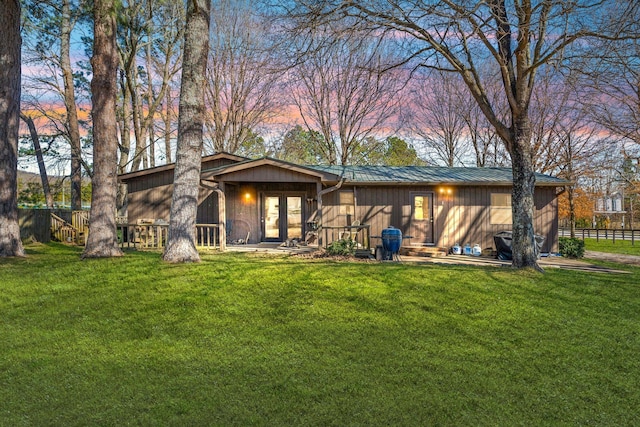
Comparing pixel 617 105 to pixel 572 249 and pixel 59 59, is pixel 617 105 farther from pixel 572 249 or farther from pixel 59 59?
pixel 59 59

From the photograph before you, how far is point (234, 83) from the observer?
71.8ft

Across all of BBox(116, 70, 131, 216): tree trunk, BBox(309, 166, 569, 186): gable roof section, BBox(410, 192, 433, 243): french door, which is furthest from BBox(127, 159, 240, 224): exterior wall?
BBox(410, 192, 433, 243): french door

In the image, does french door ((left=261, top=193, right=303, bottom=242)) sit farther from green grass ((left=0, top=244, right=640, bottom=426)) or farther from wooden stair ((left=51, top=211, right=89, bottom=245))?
green grass ((left=0, top=244, right=640, bottom=426))

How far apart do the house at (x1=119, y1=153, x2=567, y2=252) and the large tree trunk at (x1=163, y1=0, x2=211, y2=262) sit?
4624mm

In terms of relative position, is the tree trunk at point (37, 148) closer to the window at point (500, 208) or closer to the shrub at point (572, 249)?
the window at point (500, 208)

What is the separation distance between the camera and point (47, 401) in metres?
3.10

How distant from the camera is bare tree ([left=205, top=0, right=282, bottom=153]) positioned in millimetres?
20906

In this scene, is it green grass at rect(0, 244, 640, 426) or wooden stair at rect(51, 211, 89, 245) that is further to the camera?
wooden stair at rect(51, 211, 89, 245)

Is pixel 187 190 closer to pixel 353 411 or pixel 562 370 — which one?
pixel 353 411

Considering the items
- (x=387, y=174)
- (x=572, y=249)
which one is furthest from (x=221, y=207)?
(x=572, y=249)

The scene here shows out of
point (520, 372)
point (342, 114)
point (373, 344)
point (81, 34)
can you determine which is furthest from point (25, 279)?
point (342, 114)

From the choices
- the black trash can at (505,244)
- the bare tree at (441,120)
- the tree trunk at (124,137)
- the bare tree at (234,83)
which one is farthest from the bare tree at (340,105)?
the black trash can at (505,244)

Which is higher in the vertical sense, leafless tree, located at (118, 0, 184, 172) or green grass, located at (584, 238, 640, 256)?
leafless tree, located at (118, 0, 184, 172)

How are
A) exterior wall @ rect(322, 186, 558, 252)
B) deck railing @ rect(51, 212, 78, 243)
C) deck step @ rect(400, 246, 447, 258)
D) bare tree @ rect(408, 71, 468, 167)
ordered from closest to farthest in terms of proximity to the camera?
deck step @ rect(400, 246, 447, 258), exterior wall @ rect(322, 186, 558, 252), deck railing @ rect(51, 212, 78, 243), bare tree @ rect(408, 71, 468, 167)
